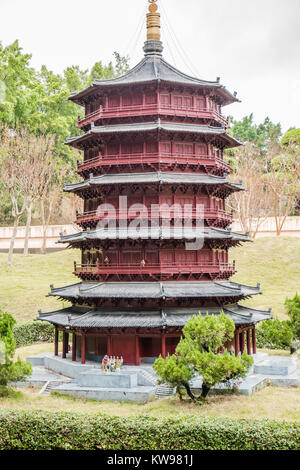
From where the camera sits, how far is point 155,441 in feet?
65.3

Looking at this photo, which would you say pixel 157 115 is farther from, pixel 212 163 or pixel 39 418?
pixel 39 418

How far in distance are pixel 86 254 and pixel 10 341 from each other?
1091 cm

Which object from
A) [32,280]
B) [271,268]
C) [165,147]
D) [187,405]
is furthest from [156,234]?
[271,268]

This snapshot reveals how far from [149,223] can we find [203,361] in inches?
479

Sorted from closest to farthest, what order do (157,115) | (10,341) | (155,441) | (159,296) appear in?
(155,441)
(10,341)
(159,296)
(157,115)

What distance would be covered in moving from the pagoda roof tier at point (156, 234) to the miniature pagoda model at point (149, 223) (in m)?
0.08

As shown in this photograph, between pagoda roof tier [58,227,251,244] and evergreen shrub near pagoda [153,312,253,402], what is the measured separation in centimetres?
809

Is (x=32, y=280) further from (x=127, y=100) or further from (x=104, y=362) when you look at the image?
(x=104, y=362)

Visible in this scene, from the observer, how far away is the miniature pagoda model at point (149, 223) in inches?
1304

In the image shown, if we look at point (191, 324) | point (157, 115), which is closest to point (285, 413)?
point (191, 324)

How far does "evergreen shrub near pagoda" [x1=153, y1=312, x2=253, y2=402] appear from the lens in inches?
992

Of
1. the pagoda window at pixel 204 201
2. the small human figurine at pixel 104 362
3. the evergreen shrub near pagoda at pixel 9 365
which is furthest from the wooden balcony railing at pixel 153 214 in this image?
the evergreen shrub near pagoda at pixel 9 365

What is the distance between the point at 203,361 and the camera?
25.2 m

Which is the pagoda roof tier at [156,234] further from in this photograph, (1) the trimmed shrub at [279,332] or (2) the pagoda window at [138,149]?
(1) the trimmed shrub at [279,332]
